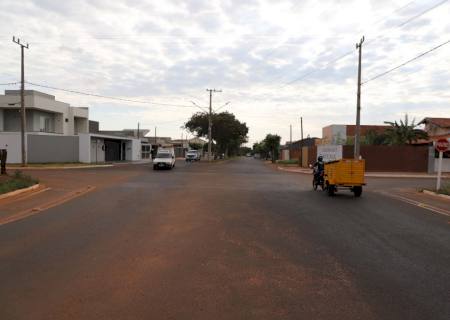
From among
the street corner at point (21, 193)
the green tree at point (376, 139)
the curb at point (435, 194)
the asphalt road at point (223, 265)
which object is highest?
the green tree at point (376, 139)

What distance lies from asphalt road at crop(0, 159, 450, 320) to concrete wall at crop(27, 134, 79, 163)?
3613cm

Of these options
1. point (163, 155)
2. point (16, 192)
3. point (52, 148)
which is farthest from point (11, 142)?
point (16, 192)

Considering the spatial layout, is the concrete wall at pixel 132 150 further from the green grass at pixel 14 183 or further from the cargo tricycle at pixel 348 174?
the cargo tricycle at pixel 348 174

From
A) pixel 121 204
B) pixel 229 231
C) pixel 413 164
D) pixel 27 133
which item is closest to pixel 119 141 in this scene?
pixel 27 133

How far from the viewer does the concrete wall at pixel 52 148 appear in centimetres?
4625

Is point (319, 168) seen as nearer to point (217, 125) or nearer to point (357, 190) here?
point (357, 190)

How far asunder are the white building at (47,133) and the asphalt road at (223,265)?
36379mm

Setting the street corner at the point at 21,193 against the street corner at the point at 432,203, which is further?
the street corner at the point at 21,193

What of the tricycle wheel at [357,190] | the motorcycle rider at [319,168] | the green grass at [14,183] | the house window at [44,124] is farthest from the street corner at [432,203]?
the house window at [44,124]

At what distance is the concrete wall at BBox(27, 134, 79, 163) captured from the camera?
4625cm

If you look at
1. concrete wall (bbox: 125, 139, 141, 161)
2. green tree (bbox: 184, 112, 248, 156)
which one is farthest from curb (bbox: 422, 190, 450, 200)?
green tree (bbox: 184, 112, 248, 156)

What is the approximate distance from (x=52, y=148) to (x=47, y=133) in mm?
4026

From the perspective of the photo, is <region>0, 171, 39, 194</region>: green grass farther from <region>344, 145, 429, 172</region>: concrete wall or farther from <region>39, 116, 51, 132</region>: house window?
<region>39, 116, 51, 132</region>: house window

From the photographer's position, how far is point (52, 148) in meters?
48.0
